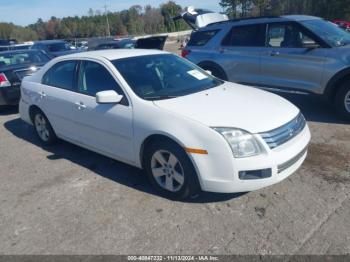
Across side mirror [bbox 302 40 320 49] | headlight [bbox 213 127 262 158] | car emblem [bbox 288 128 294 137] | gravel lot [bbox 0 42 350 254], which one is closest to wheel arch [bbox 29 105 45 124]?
gravel lot [bbox 0 42 350 254]

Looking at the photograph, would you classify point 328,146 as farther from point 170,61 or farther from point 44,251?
point 44,251

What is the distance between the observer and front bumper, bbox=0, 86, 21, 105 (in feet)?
24.8

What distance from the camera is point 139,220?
3381 millimetres

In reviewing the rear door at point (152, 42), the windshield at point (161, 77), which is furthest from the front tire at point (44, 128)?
the rear door at point (152, 42)

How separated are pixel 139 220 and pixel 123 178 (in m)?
0.98

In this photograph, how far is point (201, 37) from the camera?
7.54 meters

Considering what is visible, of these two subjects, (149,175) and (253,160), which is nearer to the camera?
(253,160)

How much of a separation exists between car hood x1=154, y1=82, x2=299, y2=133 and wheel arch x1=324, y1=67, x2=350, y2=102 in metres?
2.07

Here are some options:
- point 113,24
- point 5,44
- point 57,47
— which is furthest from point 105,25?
point 57,47

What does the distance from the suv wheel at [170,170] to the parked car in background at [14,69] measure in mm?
5230

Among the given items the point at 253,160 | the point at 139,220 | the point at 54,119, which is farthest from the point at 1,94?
the point at 253,160

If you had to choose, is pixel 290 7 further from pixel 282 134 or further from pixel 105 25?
pixel 105 25

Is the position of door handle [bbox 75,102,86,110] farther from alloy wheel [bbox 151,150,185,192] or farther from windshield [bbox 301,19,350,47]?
windshield [bbox 301,19,350,47]

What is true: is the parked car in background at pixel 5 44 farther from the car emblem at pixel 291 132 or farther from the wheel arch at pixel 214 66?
the car emblem at pixel 291 132
